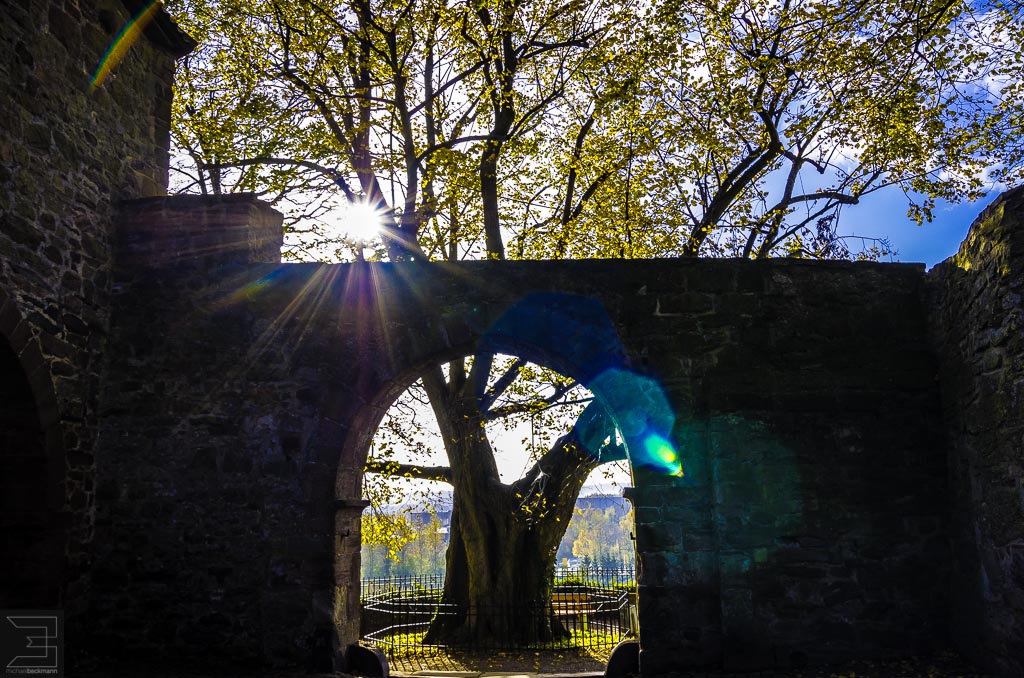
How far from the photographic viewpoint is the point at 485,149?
39.7 feet

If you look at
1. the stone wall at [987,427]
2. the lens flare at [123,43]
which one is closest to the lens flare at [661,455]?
the stone wall at [987,427]

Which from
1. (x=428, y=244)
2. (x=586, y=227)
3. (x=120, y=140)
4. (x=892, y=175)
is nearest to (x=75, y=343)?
(x=120, y=140)

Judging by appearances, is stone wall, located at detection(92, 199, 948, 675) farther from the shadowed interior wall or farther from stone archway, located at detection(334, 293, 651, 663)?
the shadowed interior wall

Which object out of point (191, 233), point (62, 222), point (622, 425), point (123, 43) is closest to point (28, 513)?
point (62, 222)

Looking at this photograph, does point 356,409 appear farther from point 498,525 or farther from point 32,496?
point 498,525

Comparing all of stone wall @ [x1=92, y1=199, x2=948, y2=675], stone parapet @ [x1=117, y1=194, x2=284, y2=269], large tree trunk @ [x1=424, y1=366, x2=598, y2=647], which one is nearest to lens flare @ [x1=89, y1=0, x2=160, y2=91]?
stone parapet @ [x1=117, y1=194, x2=284, y2=269]

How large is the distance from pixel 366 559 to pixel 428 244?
68587 mm

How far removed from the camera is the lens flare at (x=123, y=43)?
6.42 m

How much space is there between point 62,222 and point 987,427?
22.4ft

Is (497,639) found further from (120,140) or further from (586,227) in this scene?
(120,140)

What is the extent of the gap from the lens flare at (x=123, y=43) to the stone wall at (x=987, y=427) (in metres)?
6.95

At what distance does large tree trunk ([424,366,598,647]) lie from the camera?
10648 millimetres

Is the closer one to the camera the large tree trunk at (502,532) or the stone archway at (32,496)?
the stone archway at (32,496)

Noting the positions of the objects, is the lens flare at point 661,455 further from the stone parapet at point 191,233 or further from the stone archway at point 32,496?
the stone archway at point 32,496
